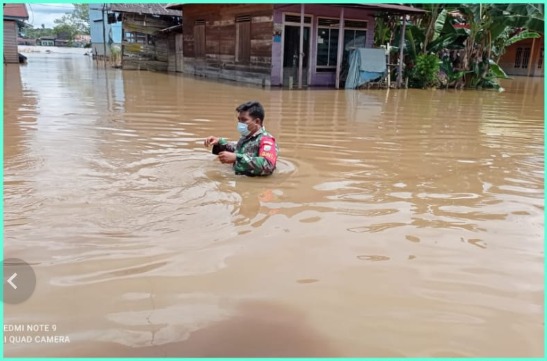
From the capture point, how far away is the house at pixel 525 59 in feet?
108

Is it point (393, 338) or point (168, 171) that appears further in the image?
point (168, 171)

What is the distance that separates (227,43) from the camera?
20.5m

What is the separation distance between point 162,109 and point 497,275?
8.65m

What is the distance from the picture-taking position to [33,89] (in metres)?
13.8

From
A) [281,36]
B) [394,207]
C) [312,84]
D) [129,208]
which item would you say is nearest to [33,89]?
[281,36]

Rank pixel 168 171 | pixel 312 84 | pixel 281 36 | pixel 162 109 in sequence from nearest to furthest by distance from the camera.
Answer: pixel 168 171 < pixel 162 109 < pixel 281 36 < pixel 312 84

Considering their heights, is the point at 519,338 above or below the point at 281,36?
below

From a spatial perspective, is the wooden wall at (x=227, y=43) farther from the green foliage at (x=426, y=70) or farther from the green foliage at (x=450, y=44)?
the green foliage at (x=426, y=70)

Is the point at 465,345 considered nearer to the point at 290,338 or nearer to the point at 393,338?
the point at 393,338

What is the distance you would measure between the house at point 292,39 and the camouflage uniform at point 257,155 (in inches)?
485

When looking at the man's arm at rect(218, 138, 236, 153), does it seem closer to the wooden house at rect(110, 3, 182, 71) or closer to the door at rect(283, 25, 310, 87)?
the door at rect(283, 25, 310, 87)

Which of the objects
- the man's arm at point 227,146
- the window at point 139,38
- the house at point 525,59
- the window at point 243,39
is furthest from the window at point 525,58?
the man's arm at point 227,146

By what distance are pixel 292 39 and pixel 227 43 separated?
11.0 ft

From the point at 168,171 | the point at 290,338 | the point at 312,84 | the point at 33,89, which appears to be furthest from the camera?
the point at 312,84
